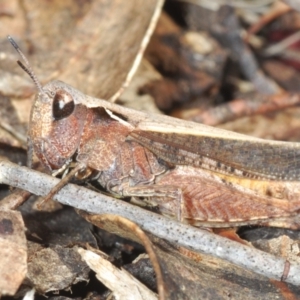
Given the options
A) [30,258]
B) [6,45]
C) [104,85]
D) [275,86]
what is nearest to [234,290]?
[30,258]

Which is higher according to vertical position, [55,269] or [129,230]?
[129,230]

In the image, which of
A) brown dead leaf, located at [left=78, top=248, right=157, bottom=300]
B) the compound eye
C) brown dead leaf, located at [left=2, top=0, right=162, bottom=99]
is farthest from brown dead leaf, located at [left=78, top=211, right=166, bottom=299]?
brown dead leaf, located at [left=2, top=0, right=162, bottom=99]

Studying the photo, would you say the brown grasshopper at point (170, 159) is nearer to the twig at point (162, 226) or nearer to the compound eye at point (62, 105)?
the compound eye at point (62, 105)

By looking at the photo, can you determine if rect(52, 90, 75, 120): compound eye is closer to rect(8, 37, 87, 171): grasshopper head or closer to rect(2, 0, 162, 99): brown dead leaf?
rect(8, 37, 87, 171): grasshopper head

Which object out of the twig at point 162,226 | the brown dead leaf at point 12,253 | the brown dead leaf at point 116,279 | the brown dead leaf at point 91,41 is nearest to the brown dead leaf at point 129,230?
the twig at point 162,226

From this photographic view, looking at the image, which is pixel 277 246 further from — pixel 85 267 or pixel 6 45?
pixel 6 45

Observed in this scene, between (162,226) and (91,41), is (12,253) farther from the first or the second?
(91,41)

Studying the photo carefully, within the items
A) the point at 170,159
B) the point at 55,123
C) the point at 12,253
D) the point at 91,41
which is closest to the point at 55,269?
the point at 12,253
